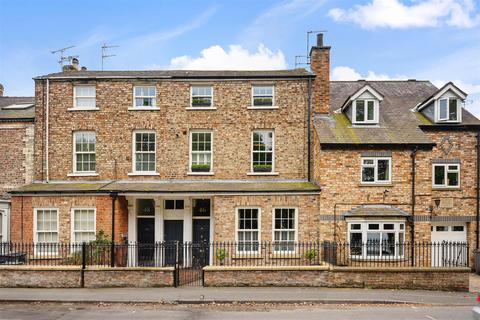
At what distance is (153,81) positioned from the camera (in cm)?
2083

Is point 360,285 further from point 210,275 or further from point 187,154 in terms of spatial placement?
point 187,154

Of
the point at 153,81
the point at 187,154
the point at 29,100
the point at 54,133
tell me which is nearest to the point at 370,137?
the point at 187,154

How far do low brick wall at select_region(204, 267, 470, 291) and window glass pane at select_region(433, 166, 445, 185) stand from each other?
22.7 ft

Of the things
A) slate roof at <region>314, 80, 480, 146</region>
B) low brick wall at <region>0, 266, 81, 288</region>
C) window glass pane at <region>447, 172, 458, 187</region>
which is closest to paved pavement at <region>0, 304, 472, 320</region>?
low brick wall at <region>0, 266, 81, 288</region>

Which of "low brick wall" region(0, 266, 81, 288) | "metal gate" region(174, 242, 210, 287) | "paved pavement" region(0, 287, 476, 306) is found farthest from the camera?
"metal gate" region(174, 242, 210, 287)

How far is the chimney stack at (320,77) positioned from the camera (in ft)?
68.3

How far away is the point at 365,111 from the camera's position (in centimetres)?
1977

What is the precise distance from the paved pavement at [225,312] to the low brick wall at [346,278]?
6.19 feet

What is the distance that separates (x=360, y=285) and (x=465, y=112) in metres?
12.5

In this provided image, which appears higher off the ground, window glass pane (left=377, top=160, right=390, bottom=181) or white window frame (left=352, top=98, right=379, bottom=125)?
white window frame (left=352, top=98, right=379, bottom=125)

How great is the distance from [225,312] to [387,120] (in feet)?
43.0

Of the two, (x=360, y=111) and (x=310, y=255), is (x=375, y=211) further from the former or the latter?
(x=360, y=111)

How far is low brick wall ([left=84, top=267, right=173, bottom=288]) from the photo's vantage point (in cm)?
1452

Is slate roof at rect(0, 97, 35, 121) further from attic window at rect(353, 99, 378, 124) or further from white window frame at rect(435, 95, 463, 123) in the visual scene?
white window frame at rect(435, 95, 463, 123)
